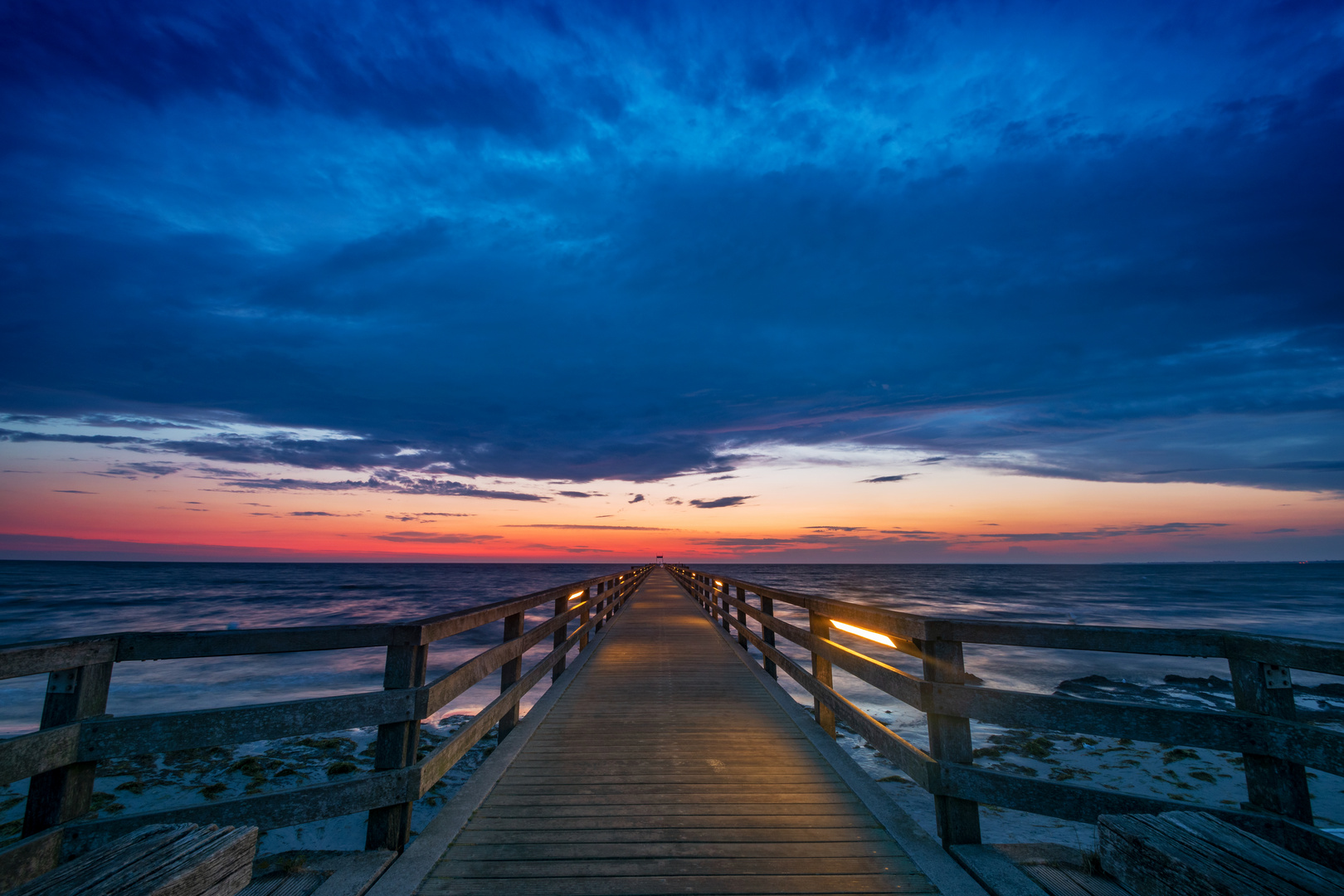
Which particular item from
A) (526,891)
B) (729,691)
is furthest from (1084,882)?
(729,691)

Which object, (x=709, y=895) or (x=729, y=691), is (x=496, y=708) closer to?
(x=709, y=895)

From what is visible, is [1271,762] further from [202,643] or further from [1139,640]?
[202,643]

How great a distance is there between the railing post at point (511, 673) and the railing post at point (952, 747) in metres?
3.47

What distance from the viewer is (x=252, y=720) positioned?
9.61ft

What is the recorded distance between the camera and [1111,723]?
2.99 metres

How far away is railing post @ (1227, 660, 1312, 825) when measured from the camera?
8.48 ft

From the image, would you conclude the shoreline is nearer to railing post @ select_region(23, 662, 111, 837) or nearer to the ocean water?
the ocean water

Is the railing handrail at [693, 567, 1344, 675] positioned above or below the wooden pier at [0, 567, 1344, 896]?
above

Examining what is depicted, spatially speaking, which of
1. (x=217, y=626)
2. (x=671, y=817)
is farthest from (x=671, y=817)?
(x=217, y=626)

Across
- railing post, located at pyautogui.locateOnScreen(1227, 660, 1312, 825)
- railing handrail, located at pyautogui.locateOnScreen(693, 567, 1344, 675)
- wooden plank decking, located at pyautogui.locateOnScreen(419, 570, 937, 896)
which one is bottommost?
wooden plank decking, located at pyautogui.locateOnScreen(419, 570, 937, 896)

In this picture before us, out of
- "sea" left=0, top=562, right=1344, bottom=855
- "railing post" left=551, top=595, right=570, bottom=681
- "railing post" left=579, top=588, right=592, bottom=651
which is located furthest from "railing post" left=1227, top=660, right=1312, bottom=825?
"railing post" left=579, top=588, right=592, bottom=651

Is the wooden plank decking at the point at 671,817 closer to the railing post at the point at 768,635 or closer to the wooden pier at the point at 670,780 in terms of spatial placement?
the wooden pier at the point at 670,780

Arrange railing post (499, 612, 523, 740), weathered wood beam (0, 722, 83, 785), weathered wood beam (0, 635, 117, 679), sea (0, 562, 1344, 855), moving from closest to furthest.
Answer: weathered wood beam (0, 722, 83, 785) < weathered wood beam (0, 635, 117, 679) < railing post (499, 612, 523, 740) < sea (0, 562, 1344, 855)

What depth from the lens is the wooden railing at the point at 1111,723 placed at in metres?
2.55
